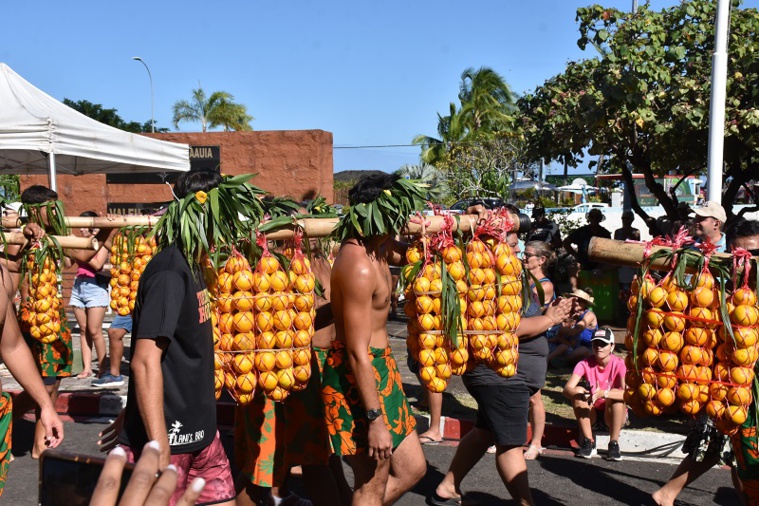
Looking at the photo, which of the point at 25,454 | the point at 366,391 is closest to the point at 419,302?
the point at 366,391

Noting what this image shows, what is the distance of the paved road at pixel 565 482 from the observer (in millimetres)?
5762

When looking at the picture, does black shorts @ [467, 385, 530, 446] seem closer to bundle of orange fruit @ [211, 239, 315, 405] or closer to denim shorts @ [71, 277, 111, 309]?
bundle of orange fruit @ [211, 239, 315, 405]

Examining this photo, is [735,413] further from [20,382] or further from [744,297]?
[20,382]

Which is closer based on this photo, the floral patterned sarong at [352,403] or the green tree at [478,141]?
the floral patterned sarong at [352,403]

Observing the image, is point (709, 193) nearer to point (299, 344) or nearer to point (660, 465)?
point (660, 465)

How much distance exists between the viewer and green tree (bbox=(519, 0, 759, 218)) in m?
10.3

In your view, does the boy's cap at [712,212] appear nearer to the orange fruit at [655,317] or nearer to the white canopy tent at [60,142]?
the orange fruit at [655,317]

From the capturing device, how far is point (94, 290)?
30.6 ft

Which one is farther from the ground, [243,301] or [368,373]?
[243,301]

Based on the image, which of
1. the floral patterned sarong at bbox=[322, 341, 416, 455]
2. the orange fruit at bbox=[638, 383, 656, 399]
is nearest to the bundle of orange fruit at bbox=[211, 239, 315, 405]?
the floral patterned sarong at bbox=[322, 341, 416, 455]

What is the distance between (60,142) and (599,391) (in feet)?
22.3

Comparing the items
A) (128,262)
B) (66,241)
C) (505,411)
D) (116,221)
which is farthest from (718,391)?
(128,262)

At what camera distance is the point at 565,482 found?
6.11 meters

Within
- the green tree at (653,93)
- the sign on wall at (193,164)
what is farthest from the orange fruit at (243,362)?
the sign on wall at (193,164)
